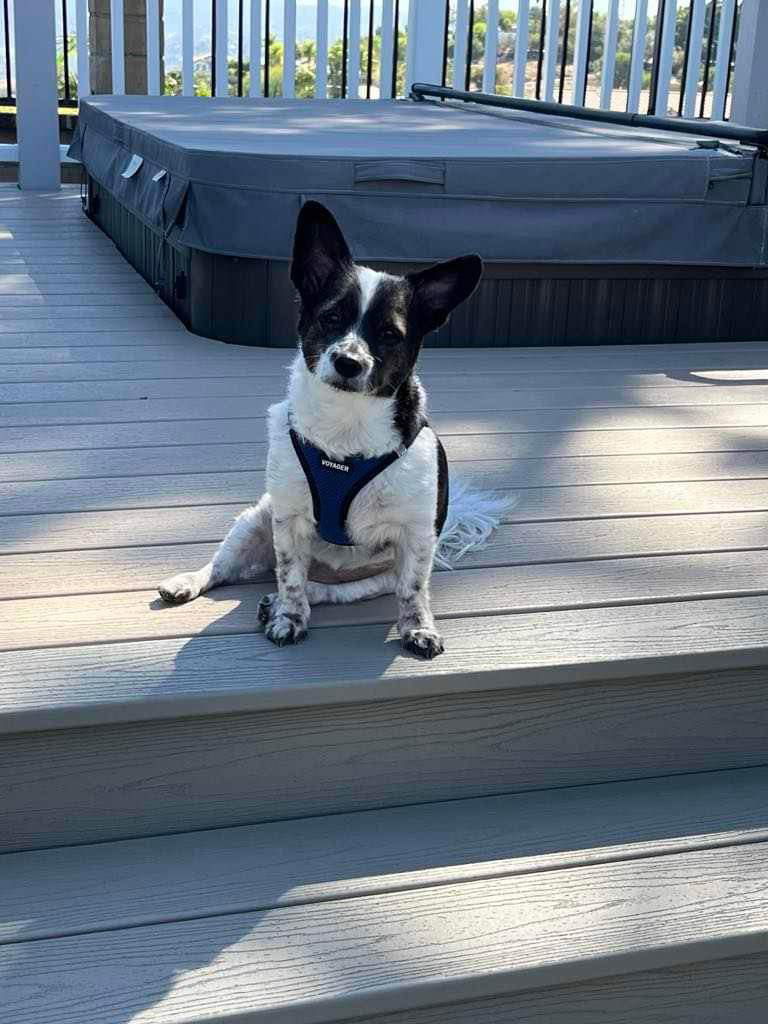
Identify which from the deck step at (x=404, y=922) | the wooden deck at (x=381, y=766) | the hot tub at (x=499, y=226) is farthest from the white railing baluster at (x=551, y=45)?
the deck step at (x=404, y=922)

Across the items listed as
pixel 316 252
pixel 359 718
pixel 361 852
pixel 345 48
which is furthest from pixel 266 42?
pixel 361 852

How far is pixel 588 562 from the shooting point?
2.27 m

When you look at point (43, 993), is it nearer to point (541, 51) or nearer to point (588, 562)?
point (588, 562)

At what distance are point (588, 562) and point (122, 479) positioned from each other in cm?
99

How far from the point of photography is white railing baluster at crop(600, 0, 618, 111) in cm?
686

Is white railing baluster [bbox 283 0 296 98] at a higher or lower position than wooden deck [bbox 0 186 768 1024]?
higher

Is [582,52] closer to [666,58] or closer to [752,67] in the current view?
[666,58]

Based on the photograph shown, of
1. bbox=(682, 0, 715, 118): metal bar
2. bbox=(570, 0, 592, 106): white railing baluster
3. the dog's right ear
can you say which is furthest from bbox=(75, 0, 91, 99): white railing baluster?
the dog's right ear

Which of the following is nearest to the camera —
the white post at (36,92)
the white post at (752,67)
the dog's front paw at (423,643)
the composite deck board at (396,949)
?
the composite deck board at (396,949)

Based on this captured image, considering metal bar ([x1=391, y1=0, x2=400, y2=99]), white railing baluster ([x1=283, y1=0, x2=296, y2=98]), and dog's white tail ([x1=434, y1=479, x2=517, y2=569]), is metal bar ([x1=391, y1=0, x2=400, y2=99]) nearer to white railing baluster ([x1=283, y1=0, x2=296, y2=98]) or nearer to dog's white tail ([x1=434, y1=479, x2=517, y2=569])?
white railing baluster ([x1=283, y1=0, x2=296, y2=98])

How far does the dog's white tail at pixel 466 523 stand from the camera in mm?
2299

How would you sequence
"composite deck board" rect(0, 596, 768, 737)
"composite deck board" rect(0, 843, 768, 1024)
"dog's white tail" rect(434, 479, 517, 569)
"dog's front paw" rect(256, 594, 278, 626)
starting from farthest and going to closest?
"dog's white tail" rect(434, 479, 517, 569) < "dog's front paw" rect(256, 594, 278, 626) < "composite deck board" rect(0, 596, 768, 737) < "composite deck board" rect(0, 843, 768, 1024)

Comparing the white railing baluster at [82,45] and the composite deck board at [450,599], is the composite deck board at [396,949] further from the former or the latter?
the white railing baluster at [82,45]

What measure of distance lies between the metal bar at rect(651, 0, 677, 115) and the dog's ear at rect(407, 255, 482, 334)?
560cm
